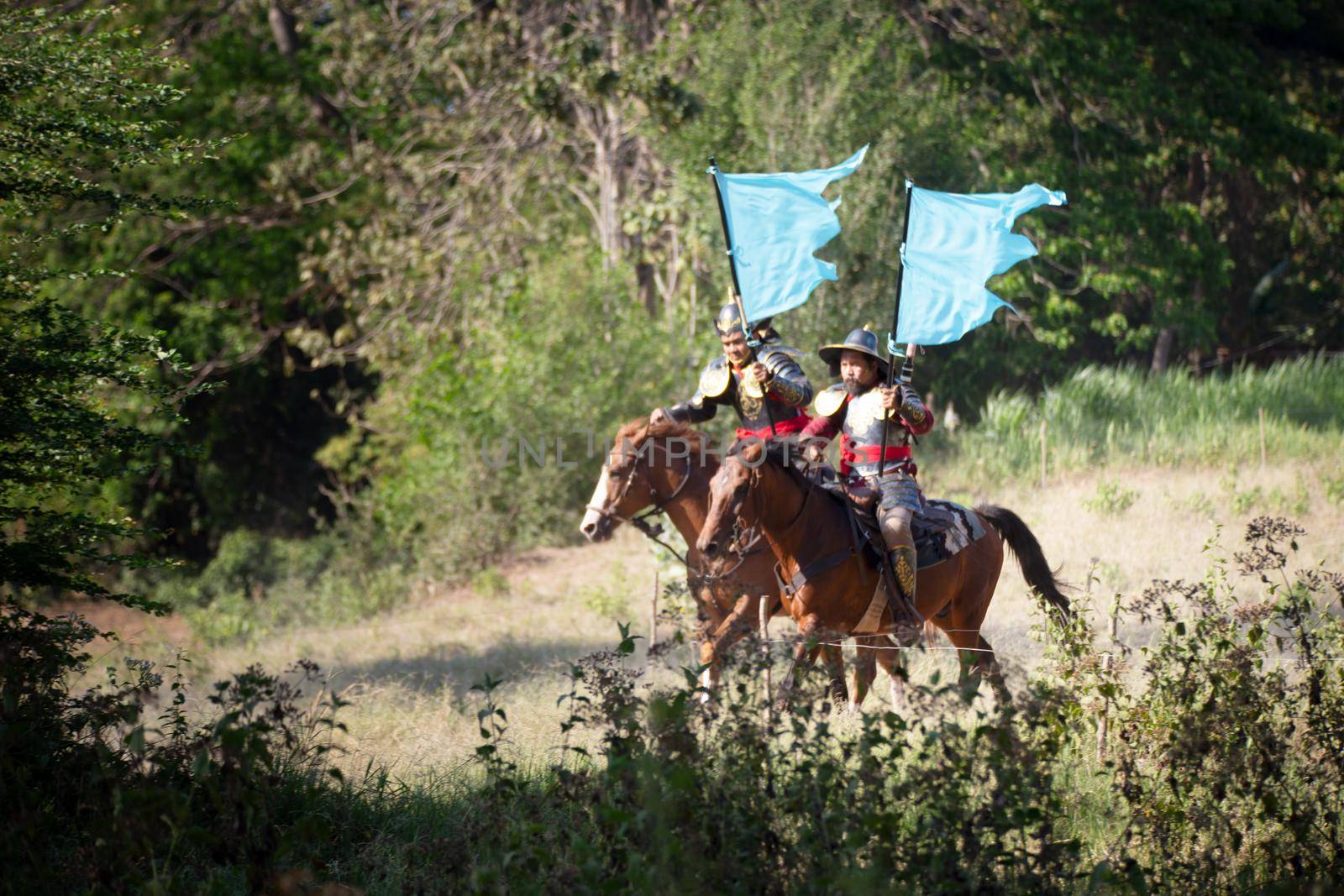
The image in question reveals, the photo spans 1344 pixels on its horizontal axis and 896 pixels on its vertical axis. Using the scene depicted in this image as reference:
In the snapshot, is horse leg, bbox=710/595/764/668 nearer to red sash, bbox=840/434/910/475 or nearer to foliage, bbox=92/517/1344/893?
foliage, bbox=92/517/1344/893

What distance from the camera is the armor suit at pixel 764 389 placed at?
8.59 m

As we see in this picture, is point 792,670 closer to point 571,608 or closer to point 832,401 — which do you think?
point 832,401

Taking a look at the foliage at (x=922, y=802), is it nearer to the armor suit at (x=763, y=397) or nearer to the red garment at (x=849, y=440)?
the red garment at (x=849, y=440)

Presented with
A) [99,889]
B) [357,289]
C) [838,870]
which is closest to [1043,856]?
[838,870]

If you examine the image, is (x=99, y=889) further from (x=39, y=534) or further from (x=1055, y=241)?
(x=1055, y=241)

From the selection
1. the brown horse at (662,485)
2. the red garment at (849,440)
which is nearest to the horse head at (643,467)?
the brown horse at (662,485)

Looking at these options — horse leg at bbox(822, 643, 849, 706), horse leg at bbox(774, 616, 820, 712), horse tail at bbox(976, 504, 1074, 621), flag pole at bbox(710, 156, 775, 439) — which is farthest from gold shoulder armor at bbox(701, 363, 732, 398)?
horse leg at bbox(774, 616, 820, 712)

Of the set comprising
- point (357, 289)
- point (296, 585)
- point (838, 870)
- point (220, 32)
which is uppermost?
point (220, 32)

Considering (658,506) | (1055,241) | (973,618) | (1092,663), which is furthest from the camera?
(1055,241)

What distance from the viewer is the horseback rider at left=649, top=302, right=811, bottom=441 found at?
28.2 feet

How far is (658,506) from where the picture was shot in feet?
29.6

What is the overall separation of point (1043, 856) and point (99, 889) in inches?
134

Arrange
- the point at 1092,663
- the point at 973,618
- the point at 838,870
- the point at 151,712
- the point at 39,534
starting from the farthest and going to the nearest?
the point at 151,712 < the point at 973,618 < the point at 39,534 < the point at 1092,663 < the point at 838,870

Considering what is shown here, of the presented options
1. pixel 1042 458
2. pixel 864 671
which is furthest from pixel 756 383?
pixel 1042 458
